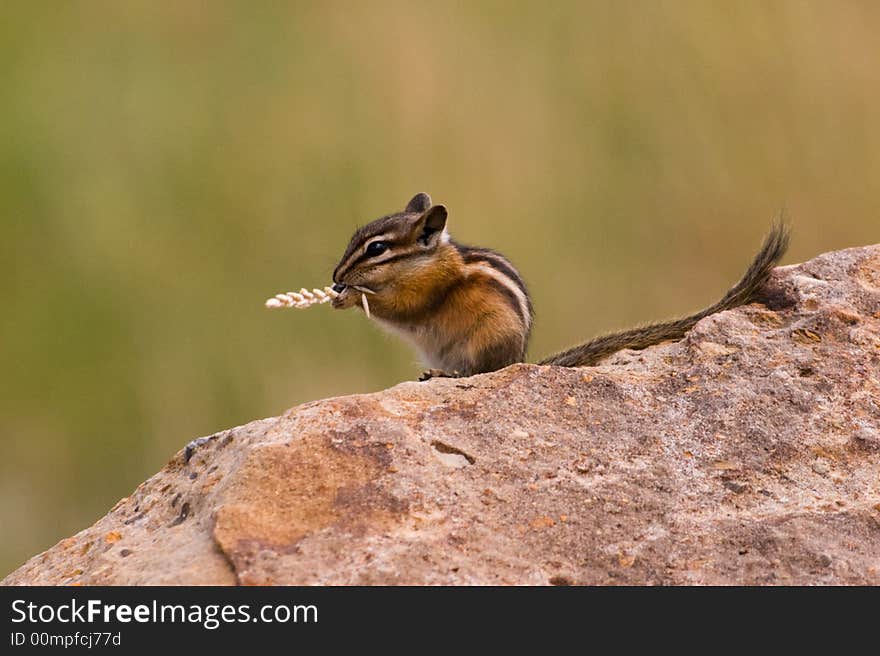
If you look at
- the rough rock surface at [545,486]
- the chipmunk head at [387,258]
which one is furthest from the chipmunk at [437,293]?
the rough rock surface at [545,486]

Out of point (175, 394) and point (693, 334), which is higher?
point (693, 334)

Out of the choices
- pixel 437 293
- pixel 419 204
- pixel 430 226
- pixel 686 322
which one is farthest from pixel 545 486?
pixel 419 204

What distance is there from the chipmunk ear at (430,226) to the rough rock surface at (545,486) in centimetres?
125

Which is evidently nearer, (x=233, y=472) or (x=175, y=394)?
(x=233, y=472)

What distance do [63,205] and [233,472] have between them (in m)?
3.46

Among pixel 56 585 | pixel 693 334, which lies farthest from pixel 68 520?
pixel 693 334

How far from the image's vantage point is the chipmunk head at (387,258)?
448 centimetres

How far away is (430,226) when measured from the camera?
455 centimetres

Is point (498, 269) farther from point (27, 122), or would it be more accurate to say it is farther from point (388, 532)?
point (27, 122)

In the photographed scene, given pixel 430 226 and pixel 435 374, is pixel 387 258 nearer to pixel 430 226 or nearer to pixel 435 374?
pixel 430 226

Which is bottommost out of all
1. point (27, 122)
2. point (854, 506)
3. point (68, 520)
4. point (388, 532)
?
point (68, 520)

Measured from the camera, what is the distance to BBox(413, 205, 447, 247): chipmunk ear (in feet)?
14.8
